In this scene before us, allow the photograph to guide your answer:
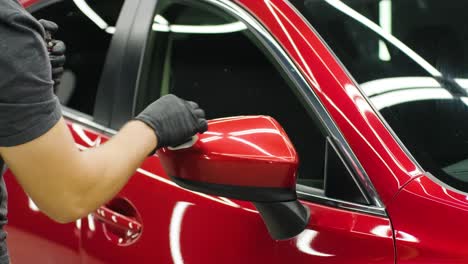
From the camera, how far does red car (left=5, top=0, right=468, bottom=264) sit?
56.2 inches

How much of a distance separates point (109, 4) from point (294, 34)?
0.71 metres

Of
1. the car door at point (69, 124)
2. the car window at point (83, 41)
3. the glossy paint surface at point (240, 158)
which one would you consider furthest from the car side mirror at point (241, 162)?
the car window at point (83, 41)

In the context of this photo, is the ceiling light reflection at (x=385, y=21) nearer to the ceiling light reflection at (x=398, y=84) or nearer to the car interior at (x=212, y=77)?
the ceiling light reflection at (x=398, y=84)

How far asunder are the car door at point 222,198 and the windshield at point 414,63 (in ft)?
0.28

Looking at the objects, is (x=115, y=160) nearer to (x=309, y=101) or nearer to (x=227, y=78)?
(x=309, y=101)

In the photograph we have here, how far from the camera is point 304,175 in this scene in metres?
1.66

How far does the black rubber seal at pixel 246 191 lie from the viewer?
4.63 feet

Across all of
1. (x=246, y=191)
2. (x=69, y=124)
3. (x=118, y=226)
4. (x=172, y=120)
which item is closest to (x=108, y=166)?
(x=172, y=120)

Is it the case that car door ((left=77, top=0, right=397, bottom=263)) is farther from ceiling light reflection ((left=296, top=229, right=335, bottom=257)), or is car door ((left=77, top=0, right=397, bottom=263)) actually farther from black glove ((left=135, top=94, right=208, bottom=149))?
black glove ((left=135, top=94, right=208, bottom=149))

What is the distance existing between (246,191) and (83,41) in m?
0.99

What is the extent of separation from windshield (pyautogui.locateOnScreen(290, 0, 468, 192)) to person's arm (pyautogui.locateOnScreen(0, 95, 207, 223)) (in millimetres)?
431

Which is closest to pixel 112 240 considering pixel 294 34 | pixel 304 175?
pixel 304 175

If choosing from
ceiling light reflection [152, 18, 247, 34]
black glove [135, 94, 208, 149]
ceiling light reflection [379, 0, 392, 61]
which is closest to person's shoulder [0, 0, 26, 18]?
black glove [135, 94, 208, 149]

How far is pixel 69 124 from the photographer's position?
7.01 ft
